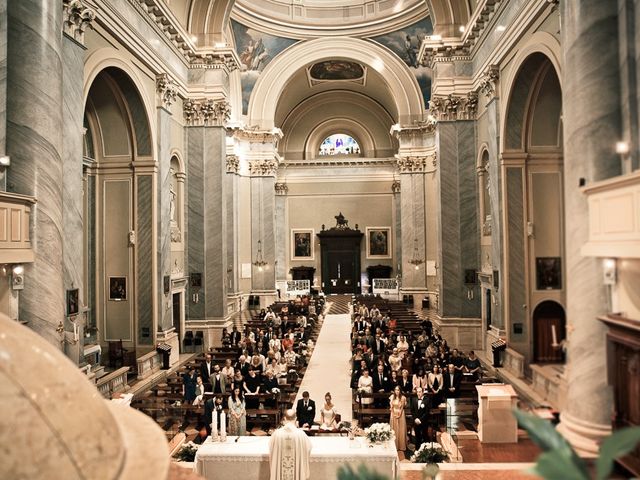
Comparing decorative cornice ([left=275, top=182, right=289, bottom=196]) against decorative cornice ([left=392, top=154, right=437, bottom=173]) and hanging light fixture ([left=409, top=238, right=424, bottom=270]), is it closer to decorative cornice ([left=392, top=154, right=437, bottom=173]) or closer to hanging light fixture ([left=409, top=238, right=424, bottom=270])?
decorative cornice ([left=392, top=154, right=437, bottom=173])

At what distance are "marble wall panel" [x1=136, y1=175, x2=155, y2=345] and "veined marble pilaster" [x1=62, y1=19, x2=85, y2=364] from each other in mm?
4433

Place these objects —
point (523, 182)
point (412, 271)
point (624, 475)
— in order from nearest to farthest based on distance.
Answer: point (624, 475) → point (523, 182) → point (412, 271)

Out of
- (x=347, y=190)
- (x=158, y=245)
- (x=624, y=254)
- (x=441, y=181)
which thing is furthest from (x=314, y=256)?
(x=624, y=254)

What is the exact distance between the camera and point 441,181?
19766 mm

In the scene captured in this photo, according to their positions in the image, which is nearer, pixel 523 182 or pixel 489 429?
pixel 489 429

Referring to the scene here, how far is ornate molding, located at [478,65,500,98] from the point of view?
52.0 ft

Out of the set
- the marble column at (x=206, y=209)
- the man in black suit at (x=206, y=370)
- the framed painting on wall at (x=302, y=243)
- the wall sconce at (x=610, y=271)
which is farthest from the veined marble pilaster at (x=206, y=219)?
the framed painting on wall at (x=302, y=243)

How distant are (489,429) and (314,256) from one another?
3074cm

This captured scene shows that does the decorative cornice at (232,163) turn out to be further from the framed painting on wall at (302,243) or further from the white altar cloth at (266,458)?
the white altar cloth at (266,458)

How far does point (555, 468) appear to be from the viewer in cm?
126

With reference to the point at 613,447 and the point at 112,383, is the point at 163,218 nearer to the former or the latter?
the point at 112,383

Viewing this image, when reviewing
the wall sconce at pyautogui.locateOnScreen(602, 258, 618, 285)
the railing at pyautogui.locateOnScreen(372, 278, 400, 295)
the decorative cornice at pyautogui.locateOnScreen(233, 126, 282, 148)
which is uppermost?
the decorative cornice at pyautogui.locateOnScreen(233, 126, 282, 148)

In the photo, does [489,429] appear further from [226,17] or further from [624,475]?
[226,17]

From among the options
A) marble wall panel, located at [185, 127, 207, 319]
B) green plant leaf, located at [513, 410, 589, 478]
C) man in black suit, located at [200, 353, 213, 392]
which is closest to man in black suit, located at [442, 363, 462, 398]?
man in black suit, located at [200, 353, 213, 392]
